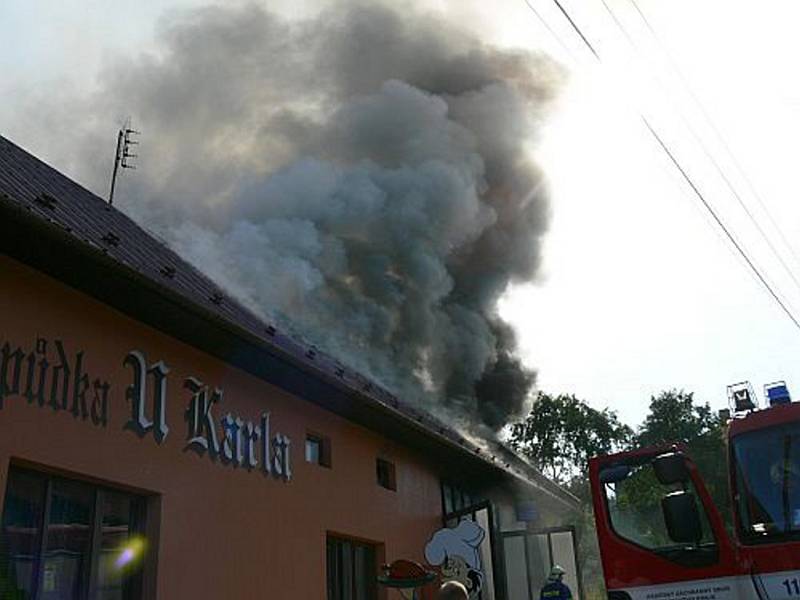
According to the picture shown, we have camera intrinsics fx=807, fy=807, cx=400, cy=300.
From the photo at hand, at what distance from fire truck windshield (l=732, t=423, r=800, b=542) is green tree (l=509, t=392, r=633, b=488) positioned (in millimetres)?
43285

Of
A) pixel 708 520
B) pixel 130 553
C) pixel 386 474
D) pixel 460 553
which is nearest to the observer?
pixel 708 520

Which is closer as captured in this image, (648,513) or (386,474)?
(648,513)

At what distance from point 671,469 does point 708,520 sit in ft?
1.22

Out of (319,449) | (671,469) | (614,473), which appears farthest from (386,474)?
(671,469)

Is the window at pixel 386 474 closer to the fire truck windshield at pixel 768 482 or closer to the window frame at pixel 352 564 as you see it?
the window frame at pixel 352 564

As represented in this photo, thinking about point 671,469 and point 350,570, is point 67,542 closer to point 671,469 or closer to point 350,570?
point 671,469

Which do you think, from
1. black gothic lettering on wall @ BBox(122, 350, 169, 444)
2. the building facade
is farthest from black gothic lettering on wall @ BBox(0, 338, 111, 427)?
black gothic lettering on wall @ BBox(122, 350, 169, 444)

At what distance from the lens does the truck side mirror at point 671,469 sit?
5047 millimetres

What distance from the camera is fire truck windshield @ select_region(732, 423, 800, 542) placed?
186 inches

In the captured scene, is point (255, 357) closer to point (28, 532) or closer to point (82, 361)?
point (82, 361)

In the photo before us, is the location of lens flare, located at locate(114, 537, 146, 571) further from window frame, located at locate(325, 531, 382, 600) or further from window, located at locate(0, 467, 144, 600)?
window frame, located at locate(325, 531, 382, 600)

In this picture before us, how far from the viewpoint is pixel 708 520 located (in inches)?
196

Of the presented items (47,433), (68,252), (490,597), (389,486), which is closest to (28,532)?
(47,433)

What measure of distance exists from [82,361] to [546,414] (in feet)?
147
